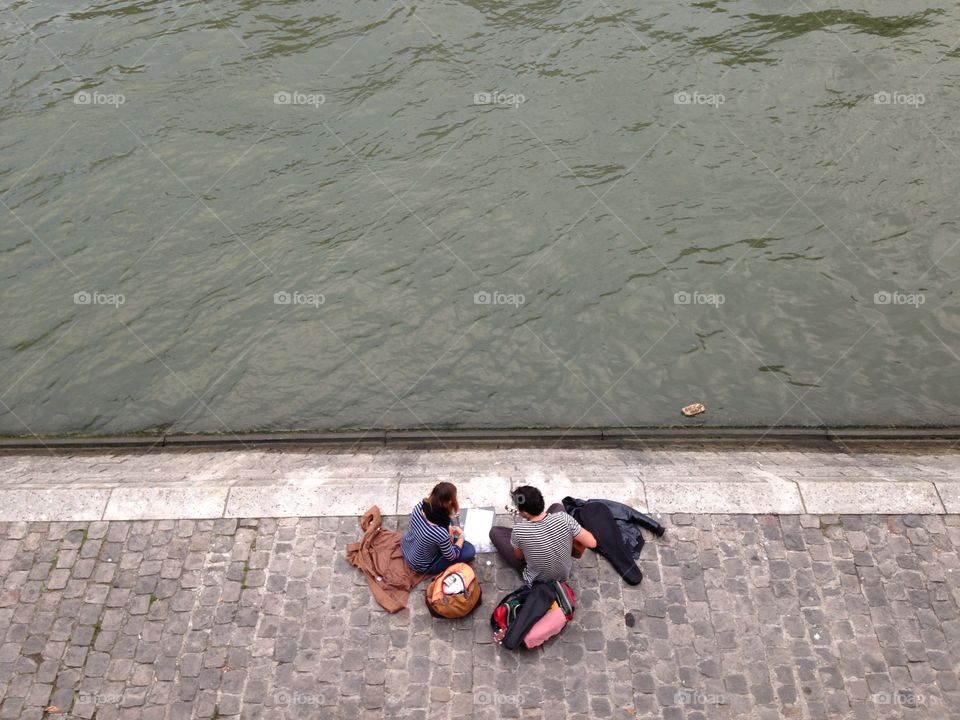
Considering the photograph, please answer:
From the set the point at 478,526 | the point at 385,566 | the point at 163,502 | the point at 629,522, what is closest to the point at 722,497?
the point at 629,522

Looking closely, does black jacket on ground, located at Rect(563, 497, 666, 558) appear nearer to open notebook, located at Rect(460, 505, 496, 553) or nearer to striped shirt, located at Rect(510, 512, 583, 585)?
striped shirt, located at Rect(510, 512, 583, 585)

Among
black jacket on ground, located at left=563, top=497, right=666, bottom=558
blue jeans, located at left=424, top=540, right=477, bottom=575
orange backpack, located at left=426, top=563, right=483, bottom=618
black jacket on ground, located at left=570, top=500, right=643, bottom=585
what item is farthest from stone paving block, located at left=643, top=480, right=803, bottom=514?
orange backpack, located at left=426, top=563, right=483, bottom=618

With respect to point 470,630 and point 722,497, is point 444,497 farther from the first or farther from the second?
point 722,497

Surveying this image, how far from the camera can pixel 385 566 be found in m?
7.09

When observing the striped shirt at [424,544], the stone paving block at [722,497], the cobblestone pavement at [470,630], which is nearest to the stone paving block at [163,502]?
the cobblestone pavement at [470,630]

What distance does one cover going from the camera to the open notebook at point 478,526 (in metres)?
7.41

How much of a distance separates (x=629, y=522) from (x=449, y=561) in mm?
1810

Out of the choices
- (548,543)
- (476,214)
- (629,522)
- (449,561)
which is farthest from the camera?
(476,214)

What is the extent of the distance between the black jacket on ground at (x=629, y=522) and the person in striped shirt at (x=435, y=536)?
1.20 meters

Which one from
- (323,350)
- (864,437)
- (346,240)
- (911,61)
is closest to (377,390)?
(323,350)

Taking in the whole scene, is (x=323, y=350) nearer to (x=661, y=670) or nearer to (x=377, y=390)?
(x=377, y=390)

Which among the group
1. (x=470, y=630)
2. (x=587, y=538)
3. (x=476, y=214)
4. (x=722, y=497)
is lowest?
(x=476, y=214)

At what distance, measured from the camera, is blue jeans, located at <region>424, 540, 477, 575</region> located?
23.1 feet

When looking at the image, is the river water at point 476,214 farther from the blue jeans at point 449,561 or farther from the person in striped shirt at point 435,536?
the person in striped shirt at point 435,536
